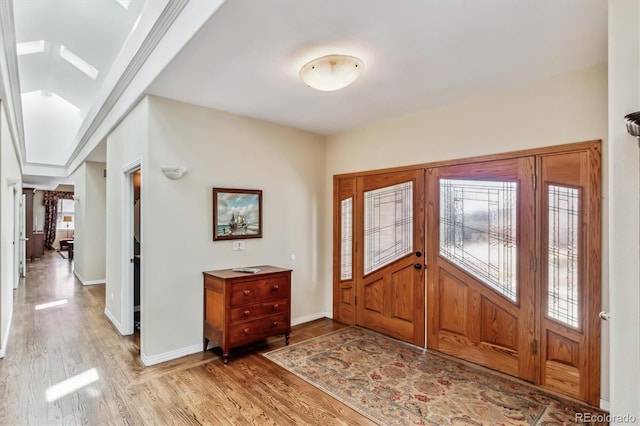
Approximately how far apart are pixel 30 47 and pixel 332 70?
4.60 metres

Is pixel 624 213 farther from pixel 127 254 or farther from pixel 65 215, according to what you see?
pixel 65 215

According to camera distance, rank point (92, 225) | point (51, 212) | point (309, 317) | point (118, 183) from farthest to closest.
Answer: point (51, 212) → point (92, 225) → point (309, 317) → point (118, 183)

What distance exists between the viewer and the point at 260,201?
13.2 feet

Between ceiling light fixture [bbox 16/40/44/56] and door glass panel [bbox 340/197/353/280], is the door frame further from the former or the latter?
door glass panel [bbox 340/197/353/280]

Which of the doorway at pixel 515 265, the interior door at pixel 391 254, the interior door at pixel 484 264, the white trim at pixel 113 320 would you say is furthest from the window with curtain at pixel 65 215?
the interior door at pixel 484 264

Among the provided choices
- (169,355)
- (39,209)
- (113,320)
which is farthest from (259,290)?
(39,209)

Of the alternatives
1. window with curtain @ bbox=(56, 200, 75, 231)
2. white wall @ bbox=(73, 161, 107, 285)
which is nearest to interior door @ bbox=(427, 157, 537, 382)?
white wall @ bbox=(73, 161, 107, 285)

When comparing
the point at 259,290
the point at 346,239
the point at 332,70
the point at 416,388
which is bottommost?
the point at 416,388

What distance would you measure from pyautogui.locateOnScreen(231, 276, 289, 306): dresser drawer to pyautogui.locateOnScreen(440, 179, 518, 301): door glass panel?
179 centimetres

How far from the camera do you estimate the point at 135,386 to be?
2.74 m

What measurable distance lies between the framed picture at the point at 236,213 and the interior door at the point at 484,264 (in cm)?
204

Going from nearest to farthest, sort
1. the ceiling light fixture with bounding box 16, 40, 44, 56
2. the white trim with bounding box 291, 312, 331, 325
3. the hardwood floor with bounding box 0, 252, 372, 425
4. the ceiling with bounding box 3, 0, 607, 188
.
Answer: the ceiling with bounding box 3, 0, 607, 188, the hardwood floor with bounding box 0, 252, 372, 425, the ceiling light fixture with bounding box 16, 40, 44, 56, the white trim with bounding box 291, 312, 331, 325

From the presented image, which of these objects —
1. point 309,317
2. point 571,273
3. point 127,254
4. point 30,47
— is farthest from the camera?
point 309,317

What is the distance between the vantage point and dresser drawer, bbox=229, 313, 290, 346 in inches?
128
